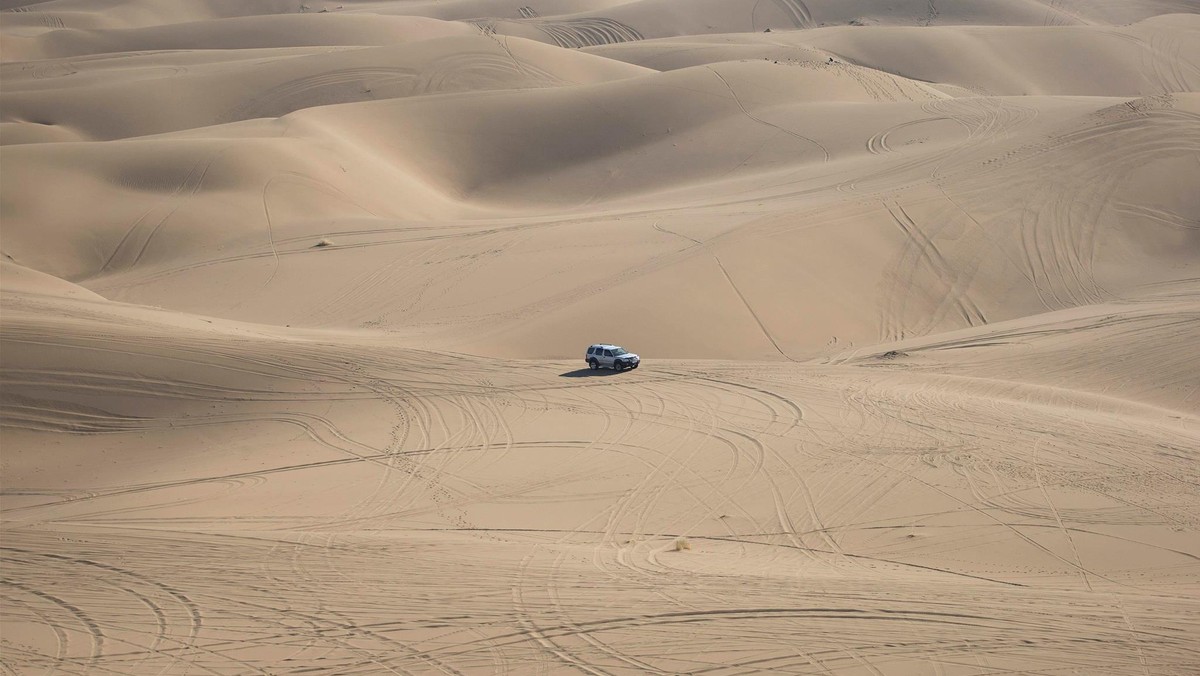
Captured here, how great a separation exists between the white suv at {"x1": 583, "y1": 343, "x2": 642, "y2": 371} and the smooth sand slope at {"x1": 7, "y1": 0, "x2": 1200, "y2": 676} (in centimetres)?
50

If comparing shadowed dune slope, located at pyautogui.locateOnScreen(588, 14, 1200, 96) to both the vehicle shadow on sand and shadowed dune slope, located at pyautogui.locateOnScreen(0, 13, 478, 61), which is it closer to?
shadowed dune slope, located at pyautogui.locateOnScreen(0, 13, 478, 61)

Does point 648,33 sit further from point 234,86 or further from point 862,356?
point 862,356

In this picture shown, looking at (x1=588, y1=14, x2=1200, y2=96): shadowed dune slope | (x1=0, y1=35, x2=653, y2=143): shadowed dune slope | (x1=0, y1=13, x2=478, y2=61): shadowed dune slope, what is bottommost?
(x1=0, y1=35, x2=653, y2=143): shadowed dune slope

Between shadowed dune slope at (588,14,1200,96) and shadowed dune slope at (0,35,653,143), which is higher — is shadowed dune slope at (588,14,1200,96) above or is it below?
above

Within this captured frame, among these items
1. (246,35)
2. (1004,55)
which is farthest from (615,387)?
(246,35)

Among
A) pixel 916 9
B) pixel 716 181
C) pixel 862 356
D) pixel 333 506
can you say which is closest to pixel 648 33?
pixel 916 9

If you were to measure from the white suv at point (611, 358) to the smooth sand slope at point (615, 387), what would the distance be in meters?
0.50

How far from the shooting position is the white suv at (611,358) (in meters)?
20.4

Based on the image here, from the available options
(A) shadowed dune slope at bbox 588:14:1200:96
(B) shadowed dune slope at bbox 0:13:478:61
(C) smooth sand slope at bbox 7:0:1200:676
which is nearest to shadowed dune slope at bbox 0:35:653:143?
(C) smooth sand slope at bbox 7:0:1200:676

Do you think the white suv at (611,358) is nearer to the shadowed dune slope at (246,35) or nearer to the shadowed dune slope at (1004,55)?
the shadowed dune slope at (1004,55)

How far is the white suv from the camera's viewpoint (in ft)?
66.8

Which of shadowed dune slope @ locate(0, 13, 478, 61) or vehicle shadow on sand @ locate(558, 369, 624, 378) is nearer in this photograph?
vehicle shadow on sand @ locate(558, 369, 624, 378)

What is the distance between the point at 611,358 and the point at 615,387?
1341mm

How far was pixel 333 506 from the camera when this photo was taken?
1426 cm
